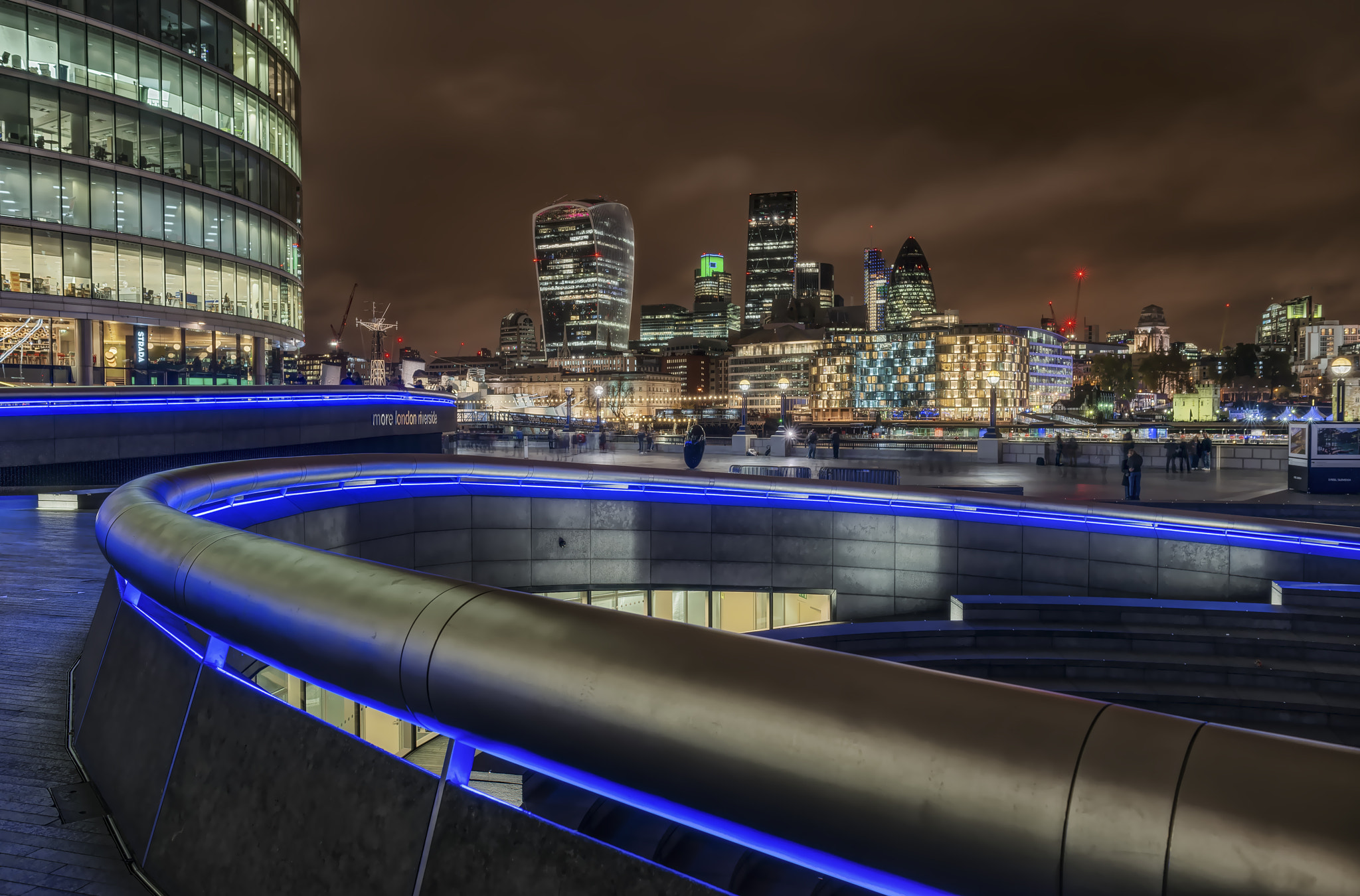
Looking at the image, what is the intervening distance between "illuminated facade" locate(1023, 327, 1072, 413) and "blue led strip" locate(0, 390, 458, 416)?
167859mm

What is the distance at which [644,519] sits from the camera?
1498 centimetres

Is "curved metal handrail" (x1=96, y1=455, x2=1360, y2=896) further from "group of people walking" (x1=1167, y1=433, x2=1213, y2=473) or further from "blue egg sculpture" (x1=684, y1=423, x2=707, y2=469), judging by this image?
"group of people walking" (x1=1167, y1=433, x2=1213, y2=473)

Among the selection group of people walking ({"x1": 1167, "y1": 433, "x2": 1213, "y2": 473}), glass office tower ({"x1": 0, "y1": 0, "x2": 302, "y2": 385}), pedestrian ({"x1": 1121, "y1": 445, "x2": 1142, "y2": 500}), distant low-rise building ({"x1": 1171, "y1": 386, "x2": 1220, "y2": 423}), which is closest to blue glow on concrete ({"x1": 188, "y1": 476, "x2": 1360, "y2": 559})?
Answer: pedestrian ({"x1": 1121, "y1": 445, "x2": 1142, "y2": 500})

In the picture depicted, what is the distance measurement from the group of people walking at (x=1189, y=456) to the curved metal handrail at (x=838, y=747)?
112 feet

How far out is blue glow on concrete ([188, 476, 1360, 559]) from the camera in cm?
1205

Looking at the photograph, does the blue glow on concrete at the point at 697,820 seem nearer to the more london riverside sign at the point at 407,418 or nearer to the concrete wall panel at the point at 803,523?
the concrete wall panel at the point at 803,523

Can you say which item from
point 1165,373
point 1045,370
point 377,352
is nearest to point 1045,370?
point 1045,370

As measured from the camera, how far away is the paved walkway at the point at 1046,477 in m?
22.0

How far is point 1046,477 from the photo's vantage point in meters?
28.3

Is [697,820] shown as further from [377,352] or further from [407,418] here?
[377,352]

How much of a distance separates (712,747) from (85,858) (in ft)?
9.86

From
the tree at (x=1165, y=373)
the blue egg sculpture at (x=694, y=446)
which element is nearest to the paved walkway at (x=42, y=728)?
the blue egg sculpture at (x=694, y=446)

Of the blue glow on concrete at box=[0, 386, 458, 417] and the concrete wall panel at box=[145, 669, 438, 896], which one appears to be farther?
the blue glow on concrete at box=[0, 386, 458, 417]

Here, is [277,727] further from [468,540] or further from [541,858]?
[468,540]
